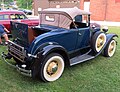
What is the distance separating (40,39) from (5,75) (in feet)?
4.40

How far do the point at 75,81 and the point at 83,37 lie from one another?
139 cm

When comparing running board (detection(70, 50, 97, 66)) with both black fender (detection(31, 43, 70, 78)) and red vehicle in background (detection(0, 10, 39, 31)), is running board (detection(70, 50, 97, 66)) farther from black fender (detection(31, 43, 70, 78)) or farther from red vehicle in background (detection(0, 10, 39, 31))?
red vehicle in background (detection(0, 10, 39, 31))

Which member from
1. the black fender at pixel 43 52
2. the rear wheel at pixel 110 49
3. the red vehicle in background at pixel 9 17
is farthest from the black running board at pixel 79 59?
the red vehicle in background at pixel 9 17

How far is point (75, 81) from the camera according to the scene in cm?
411

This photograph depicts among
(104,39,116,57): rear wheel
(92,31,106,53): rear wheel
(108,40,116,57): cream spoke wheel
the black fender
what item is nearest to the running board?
(92,31,106,53): rear wheel

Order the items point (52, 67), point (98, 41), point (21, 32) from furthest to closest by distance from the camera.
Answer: point (98, 41)
point (21, 32)
point (52, 67)

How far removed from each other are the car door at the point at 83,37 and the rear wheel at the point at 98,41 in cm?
20

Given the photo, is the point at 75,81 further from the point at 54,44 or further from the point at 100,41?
the point at 100,41

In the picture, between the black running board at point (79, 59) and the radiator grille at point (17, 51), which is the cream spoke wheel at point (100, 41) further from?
the radiator grille at point (17, 51)

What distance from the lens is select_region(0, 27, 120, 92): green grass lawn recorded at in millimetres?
3773

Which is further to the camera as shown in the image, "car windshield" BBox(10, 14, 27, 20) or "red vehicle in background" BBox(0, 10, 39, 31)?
"car windshield" BBox(10, 14, 27, 20)

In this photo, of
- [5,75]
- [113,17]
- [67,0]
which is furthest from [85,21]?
[67,0]

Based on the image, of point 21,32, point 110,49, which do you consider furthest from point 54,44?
point 110,49

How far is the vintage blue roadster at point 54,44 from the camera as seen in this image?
12.6 ft
